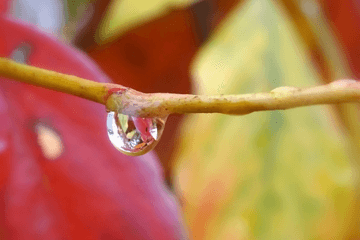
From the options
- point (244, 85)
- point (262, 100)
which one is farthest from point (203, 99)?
point (244, 85)

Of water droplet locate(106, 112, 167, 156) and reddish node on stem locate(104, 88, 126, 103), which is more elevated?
reddish node on stem locate(104, 88, 126, 103)

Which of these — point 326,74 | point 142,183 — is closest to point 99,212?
point 142,183

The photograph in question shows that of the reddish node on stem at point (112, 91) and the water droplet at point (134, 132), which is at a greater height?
the reddish node on stem at point (112, 91)

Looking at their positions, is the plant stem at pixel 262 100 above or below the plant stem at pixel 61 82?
below
